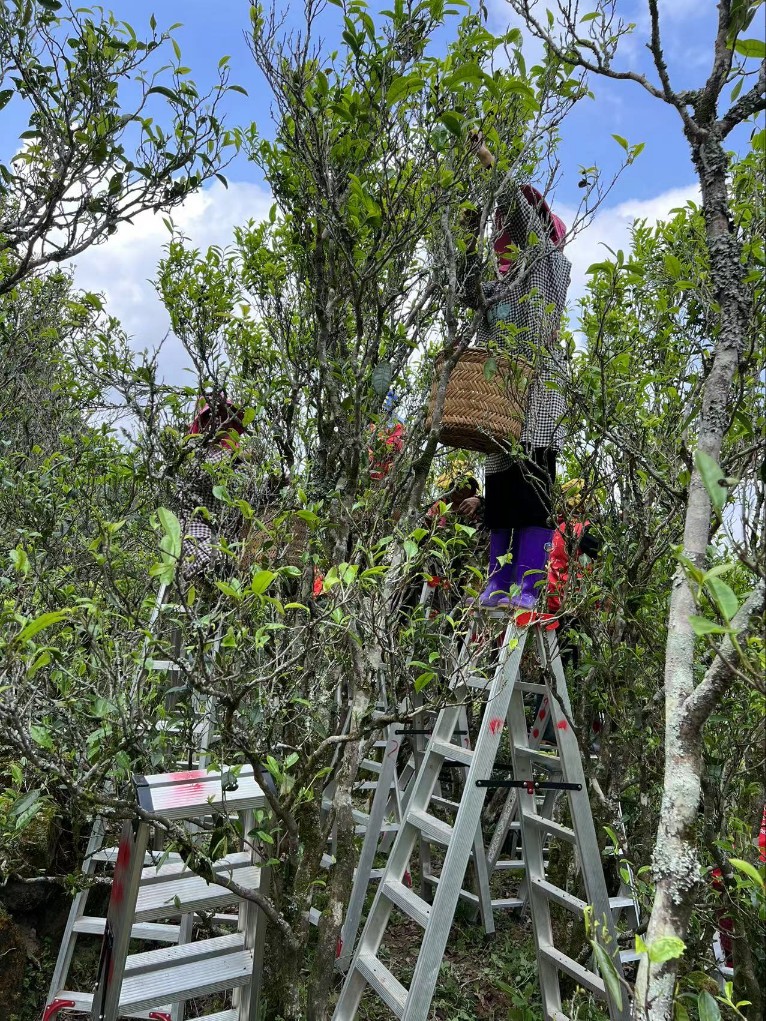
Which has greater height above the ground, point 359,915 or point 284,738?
point 284,738

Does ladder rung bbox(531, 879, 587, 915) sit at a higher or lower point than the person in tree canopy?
lower

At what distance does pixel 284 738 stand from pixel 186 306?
286 cm

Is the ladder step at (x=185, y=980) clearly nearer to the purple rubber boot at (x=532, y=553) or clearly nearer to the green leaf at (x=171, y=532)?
the green leaf at (x=171, y=532)

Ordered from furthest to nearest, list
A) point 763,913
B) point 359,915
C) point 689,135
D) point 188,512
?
point 188,512, point 359,915, point 763,913, point 689,135

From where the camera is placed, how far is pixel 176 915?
1.93 metres

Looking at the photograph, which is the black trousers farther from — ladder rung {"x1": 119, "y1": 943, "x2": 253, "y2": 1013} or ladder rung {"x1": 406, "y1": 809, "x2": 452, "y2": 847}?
ladder rung {"x1": 119, "y1": 943, "x2": 253, "y2": 1013}

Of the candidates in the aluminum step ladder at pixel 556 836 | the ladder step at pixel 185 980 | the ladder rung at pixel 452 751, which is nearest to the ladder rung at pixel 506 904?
the aluminum step ladder at pixel 556 836

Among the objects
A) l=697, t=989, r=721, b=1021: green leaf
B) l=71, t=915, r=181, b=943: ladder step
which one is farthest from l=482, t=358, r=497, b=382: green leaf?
l=71, t=915, r=181, b=943: ladder step

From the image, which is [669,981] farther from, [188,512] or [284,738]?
[188,512]

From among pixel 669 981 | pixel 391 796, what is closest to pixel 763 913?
pixel 669 981

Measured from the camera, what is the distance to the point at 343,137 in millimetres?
2664

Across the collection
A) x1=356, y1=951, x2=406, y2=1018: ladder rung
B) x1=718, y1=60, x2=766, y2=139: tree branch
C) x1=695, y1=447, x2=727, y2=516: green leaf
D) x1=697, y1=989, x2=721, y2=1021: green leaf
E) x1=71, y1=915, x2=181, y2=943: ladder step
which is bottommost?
x1=71, y1=915, x2=181, y2=943: ladder step

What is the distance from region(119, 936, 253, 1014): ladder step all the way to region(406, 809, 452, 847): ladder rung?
2.28 feet

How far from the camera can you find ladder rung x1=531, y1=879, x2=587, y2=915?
253 centimetres
